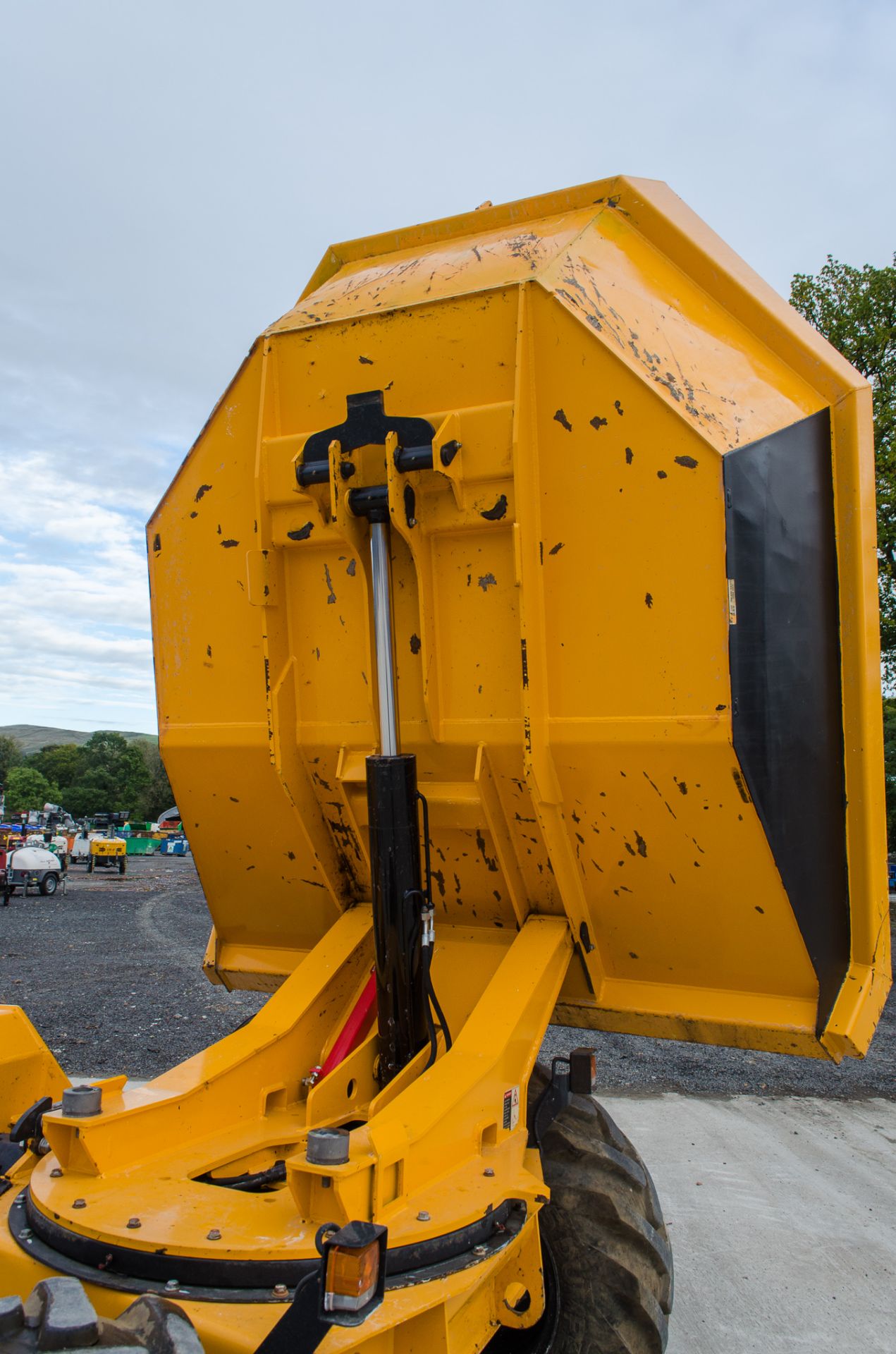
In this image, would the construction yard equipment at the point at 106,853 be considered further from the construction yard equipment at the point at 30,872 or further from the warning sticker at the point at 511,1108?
the warning sticker at the point at 511,1108

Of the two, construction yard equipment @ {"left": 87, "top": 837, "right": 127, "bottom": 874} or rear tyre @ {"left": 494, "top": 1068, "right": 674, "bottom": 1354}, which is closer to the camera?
rear tyre @ {"left": 494, "top": 1068, "right": 674, "bottom": 1354}

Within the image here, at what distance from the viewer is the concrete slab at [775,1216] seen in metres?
3.37

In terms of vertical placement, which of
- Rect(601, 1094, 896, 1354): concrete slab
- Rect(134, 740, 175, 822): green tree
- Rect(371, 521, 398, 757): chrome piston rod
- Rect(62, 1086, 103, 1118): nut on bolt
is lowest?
Rect(134, 740, 175, 822): green tree

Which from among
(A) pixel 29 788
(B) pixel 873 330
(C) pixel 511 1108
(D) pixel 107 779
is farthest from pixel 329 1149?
(A) pixel 29 788

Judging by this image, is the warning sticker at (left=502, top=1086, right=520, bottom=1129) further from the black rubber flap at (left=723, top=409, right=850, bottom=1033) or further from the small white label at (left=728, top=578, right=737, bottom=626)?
the small white label at (left=728, top=578, right=737, bottom=626)

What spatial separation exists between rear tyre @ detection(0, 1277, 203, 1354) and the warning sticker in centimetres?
93

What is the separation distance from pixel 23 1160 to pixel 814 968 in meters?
2.16

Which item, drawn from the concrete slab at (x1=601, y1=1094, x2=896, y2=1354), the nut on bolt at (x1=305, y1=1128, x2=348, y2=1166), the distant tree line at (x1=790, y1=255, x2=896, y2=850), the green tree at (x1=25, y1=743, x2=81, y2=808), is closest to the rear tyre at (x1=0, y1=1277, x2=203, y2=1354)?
the nut on bolt at (x1=305, y1=1128, x2=348, y2=1166)

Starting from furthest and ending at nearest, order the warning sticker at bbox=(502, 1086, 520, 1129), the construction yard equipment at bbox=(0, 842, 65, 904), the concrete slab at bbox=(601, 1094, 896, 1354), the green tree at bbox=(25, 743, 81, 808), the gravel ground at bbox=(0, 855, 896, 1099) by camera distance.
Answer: the green tree at bbox=(25, 743, 81, 808) < the construction yard equipment at bbox=(0, 842, 65, 904) < the gravel ground at bbox=(0, 855, 896, 1099) < the concrete slab at bbox=(601, 1094, 896, 1354) < the warning sticker at bbox=(502, 1086, 520, 1129)

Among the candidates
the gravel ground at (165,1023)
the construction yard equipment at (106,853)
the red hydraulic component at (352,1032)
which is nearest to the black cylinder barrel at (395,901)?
the red hydraulic component at (352,1032)

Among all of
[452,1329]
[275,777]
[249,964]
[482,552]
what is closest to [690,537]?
[482,552]

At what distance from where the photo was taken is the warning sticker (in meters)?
2.34

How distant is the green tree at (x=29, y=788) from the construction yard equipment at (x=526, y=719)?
213ft

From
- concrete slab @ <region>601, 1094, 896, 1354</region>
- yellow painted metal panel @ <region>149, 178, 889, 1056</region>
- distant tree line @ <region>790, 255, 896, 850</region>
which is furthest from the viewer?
distant tree line @ <region>790, 255, 896, 850</region>
